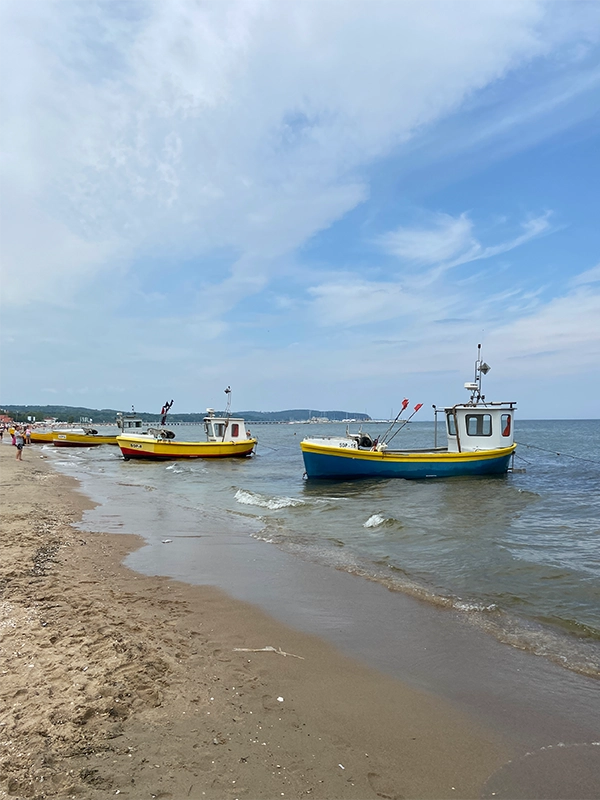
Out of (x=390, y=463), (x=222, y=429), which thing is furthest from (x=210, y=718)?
(x=222, y=429)

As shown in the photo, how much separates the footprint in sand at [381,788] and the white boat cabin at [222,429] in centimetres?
3012

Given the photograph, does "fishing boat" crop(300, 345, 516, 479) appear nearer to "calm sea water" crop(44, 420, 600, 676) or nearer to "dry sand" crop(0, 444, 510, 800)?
"calm sea water" crop(44, 420, 600, 676)

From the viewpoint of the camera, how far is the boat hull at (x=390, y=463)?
18.8 metres

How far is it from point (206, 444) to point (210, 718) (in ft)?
93.4

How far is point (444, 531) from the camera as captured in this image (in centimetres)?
1127

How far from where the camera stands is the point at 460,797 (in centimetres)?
295

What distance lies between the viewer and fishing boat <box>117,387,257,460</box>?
1230 inches

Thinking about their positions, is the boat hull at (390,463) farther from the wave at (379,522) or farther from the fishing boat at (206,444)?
the fishing boat at (206,444)

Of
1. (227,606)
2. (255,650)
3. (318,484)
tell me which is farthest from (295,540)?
(318,484)

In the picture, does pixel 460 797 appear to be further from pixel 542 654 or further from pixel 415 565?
pixel 415 565

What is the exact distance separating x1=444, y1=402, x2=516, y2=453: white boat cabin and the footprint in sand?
18.1 metres

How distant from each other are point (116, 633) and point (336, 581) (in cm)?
360

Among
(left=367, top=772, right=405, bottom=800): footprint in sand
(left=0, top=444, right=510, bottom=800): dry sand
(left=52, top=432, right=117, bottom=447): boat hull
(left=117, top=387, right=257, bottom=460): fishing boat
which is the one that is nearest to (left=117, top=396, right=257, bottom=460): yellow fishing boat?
(left=117, top=387, right=257, bottom=460): fishing boat

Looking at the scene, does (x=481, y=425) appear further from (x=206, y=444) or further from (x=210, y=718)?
(x=210, y=718)
